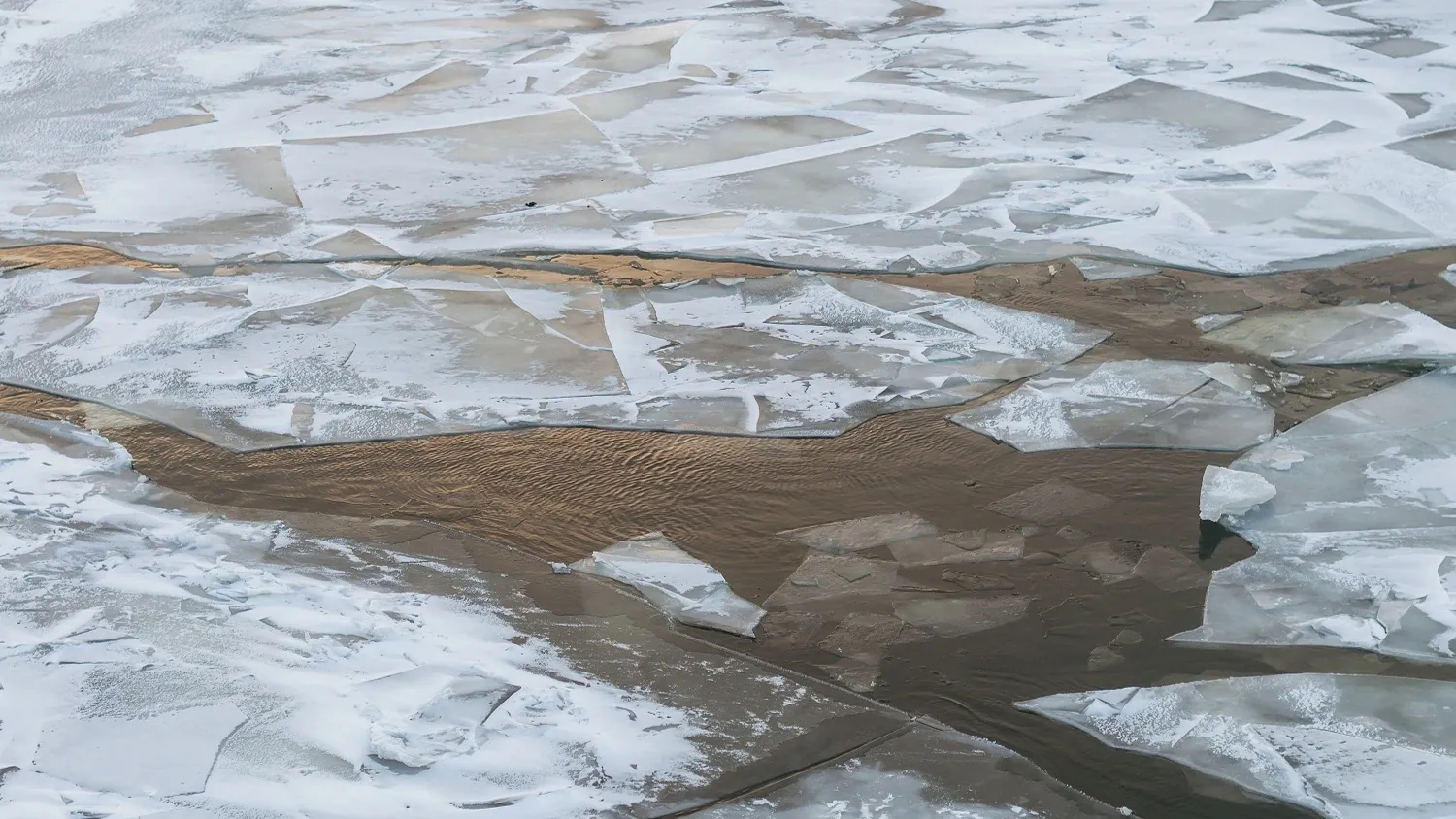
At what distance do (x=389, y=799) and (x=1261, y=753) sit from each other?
1.53 metres

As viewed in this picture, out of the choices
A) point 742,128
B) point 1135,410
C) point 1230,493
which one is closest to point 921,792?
point 1230,493

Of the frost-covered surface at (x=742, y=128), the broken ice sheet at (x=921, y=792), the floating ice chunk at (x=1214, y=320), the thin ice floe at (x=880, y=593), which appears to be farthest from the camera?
the frost-covered surface at (x=742, y=128)

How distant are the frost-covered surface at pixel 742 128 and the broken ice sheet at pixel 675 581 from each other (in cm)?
180

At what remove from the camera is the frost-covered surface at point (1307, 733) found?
94.0 inches

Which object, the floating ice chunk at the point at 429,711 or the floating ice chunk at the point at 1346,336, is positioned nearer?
the floating ice chunk at the point at 429,711

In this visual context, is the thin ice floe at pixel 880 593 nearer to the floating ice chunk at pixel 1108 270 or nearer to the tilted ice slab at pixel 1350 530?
the tilted ice slab at pixel 1350 530

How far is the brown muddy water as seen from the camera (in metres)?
2.74

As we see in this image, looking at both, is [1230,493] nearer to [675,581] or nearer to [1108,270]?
[675,581]

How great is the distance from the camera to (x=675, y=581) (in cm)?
307

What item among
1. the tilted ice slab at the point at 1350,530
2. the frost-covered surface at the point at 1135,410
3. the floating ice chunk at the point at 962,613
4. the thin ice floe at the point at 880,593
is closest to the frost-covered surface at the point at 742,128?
the frost-covered surface at the point at 1135,410

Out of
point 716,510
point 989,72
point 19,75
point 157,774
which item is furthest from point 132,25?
point 157,774

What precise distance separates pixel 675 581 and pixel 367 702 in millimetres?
739

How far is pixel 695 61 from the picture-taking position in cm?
695

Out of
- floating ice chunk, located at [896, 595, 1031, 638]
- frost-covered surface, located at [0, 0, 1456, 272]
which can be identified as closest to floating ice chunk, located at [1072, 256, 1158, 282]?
frost-covered surface, located at [0, 0, 1456, 272]
